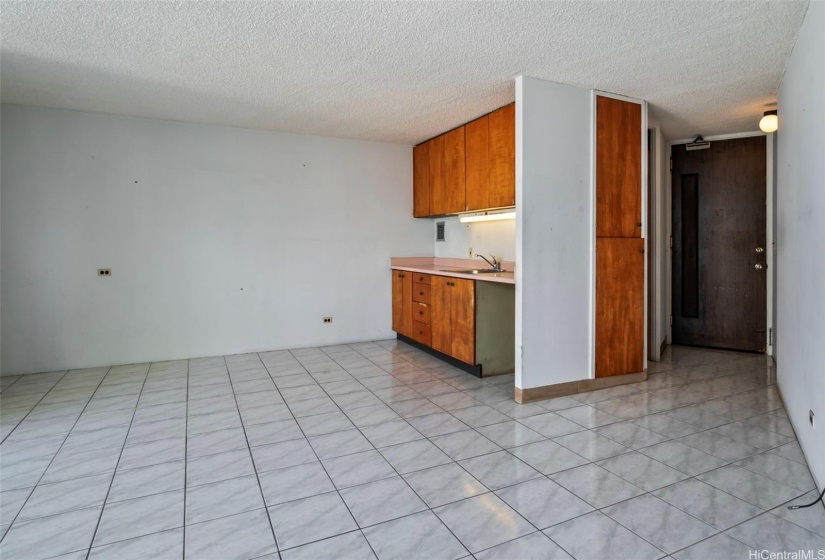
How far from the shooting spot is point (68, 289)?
4.52 m

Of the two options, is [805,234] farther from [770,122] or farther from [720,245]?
[720,245]

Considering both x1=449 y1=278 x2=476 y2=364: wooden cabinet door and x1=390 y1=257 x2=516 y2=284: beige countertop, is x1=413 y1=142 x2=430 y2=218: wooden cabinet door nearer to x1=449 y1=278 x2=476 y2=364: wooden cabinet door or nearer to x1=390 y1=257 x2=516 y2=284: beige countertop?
x1=390 y1=257 x2=516 y2=284: beige countertop

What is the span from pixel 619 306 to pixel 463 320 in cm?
135

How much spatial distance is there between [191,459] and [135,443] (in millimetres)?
498

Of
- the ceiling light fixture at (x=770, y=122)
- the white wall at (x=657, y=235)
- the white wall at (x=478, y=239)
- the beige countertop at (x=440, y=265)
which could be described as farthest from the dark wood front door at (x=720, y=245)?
the beige countertop at (x=440, y=265)

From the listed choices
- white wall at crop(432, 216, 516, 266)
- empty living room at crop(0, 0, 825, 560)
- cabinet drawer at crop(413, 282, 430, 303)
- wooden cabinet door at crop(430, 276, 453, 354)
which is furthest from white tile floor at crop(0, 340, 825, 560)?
white wall at crop(432, 216, 516, 266)

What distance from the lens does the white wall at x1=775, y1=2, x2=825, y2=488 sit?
7.34ft

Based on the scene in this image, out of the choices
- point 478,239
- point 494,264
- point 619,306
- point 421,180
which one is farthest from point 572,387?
point 421,180

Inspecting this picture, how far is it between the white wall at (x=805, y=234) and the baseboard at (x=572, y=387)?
1.06m

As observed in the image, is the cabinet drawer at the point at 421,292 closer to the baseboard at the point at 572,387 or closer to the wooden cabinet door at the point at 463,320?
the wooden cabinet door at the point at 463,320

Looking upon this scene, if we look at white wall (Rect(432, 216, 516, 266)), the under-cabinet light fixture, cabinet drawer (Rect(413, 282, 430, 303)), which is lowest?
cabinet drawer (Rect(413, 282, 430, 303))

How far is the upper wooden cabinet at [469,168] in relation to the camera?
4160 millimetres

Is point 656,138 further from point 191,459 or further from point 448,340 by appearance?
point 191,459

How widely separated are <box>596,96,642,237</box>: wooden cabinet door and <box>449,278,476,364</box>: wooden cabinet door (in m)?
1.23
